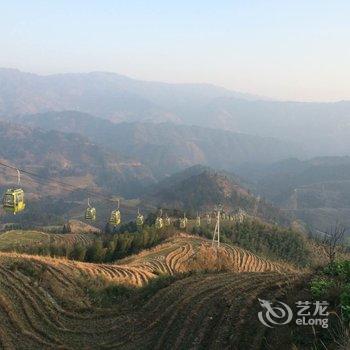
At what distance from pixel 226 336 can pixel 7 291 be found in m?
11.7

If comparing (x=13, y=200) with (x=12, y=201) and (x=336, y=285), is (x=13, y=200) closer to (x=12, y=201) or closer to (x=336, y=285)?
(x=12, y=201)

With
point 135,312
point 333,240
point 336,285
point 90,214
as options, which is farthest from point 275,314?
point 90,214

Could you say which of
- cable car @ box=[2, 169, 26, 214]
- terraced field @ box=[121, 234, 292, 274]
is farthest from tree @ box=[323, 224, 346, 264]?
terraced field @ box=[121, 234, 292, 274]

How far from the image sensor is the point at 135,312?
18906 mm

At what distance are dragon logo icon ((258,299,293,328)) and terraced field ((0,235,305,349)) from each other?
308 mm

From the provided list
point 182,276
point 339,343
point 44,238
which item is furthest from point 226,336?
point 44,238

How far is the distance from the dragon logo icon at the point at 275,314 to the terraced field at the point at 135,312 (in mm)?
308

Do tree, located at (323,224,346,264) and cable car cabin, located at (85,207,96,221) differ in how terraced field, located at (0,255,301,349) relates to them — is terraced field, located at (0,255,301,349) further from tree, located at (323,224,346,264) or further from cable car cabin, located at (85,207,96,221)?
cable car cabin, located at (85,207,96,221)

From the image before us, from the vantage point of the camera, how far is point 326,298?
12.8m

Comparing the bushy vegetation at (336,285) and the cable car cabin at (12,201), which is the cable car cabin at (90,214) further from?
the bushy vegetation at (336,285)

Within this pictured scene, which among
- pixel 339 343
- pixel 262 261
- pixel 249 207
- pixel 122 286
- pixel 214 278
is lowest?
pixel 249 207

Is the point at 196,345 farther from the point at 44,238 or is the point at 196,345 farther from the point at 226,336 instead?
the point at 44,238

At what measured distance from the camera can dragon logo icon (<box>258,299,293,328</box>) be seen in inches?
507

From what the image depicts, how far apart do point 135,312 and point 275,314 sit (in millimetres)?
7323
